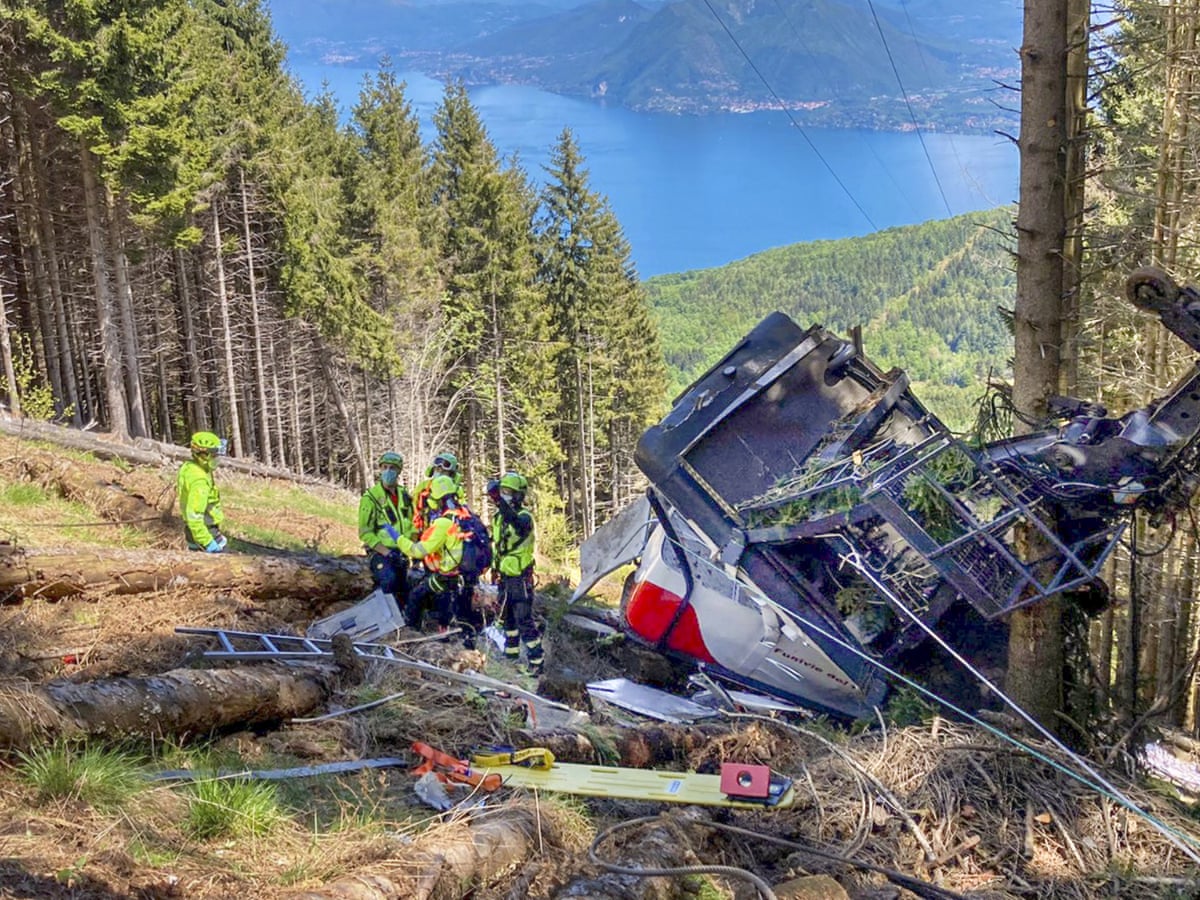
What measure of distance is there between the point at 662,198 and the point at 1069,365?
463ft

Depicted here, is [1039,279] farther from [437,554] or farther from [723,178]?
[723,178]

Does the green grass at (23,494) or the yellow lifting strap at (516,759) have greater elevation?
the green grass at (23,494)

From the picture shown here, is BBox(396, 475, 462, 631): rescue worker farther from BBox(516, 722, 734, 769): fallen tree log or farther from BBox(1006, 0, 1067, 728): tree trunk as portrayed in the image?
BBox(1006, 0, 1067, 728): tree trunk

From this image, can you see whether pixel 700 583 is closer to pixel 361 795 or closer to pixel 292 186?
pixel 361 795

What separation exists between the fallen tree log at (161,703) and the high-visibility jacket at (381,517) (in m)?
2.92

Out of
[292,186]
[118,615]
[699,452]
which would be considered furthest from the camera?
[292,186]

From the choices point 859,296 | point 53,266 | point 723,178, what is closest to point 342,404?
point 53,266

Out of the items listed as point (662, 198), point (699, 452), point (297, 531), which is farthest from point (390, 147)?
point (662, 198)

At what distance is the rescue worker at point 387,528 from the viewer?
8969 millimetres

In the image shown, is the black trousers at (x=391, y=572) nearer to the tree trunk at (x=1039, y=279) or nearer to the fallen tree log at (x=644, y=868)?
the fallen tree log at (x=644, y=868)

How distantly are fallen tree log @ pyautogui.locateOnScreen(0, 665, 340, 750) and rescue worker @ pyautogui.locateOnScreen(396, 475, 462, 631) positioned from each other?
263 cm

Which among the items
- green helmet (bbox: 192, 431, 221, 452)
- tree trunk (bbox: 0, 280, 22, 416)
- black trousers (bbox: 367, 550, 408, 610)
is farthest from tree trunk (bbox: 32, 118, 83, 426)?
black trousers (bbox: 367, 550, 408, 610)

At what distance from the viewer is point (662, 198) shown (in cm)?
14338

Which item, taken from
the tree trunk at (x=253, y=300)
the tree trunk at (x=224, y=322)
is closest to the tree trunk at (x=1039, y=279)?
the tree trunk at (x=224, y=322)
